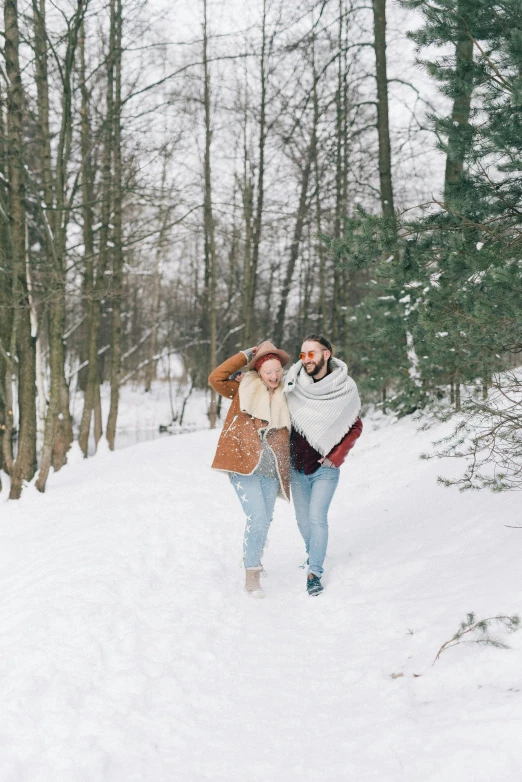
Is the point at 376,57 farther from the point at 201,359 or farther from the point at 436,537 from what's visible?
the point at 201,359

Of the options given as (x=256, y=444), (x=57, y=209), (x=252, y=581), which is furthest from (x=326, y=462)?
(x=57, y=209)

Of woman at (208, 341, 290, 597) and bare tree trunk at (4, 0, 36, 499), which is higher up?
bare tree trunk at (4, 0, 36, 499)

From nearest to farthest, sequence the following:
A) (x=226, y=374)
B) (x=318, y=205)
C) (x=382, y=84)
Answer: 1. (x=226, y=374)
2. (x=382, y=84)
3. (x=318, y=205)

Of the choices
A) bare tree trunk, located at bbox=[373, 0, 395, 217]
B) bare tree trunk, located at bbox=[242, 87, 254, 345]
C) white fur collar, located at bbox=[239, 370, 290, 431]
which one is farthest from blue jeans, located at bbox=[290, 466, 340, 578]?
bare tree trunk, located at bbox=[242, 87, 254, 345]

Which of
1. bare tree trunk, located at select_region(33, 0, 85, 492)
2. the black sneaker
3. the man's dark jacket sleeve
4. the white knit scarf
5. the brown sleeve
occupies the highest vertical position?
bare tree trunk, located at select_region(33, 0, 85, 492)

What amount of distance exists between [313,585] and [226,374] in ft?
5.66

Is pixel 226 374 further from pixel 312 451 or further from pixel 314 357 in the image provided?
pixel 312 451

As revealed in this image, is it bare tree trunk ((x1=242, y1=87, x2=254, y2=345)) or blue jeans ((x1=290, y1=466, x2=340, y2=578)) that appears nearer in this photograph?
blue jeans ((x1=290, y1=466, x2=340, y2=578))

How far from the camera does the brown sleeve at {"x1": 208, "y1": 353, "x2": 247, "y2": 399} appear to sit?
4.66 metres

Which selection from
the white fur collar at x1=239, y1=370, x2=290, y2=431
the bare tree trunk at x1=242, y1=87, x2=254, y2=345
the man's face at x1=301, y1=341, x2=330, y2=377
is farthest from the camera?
the bare tree trunk at x1=242, y1=87, x2=254, y2=345

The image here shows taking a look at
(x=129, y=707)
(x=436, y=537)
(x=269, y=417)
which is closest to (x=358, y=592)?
(x=436, y=537)

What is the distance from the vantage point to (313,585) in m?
4.66

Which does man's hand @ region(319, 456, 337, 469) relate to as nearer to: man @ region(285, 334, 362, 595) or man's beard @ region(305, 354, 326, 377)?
man @ region(285, 334, 362, 595)

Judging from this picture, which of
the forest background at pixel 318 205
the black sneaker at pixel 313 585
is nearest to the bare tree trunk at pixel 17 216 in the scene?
the forest background at pixel 318 205
